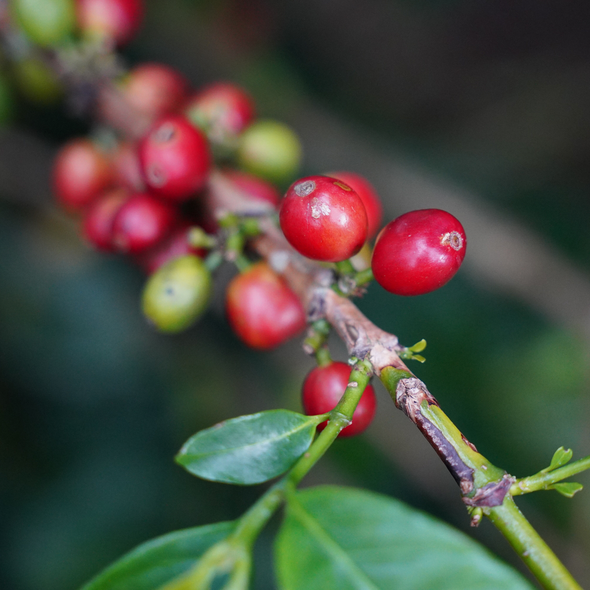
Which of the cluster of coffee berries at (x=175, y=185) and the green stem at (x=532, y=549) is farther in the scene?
the cluster of coffee berries at (x=175, y=185)

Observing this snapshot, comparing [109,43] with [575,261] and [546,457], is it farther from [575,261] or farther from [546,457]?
[546,457]

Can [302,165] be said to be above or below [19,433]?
above

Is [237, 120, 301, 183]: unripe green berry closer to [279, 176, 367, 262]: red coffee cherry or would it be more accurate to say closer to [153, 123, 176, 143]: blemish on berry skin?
[153, 123, 176, 143]: blemish on berry skin

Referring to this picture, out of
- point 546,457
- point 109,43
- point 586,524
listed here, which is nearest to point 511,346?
point 546,457

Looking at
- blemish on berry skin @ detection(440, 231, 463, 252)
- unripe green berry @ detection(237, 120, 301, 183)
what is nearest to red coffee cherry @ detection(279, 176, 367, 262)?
blemish on berry skin @ detection(440, 231, 463, 252)

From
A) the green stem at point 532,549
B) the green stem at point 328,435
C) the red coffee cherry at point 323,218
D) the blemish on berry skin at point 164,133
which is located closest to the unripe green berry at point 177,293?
the blemish on berry skin at point 164,133

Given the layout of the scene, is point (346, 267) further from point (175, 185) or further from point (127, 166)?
point (127, 166)

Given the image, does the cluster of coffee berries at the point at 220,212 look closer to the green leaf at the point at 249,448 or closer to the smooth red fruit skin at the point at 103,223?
the smooth red fruit skin at the point at 103,223
